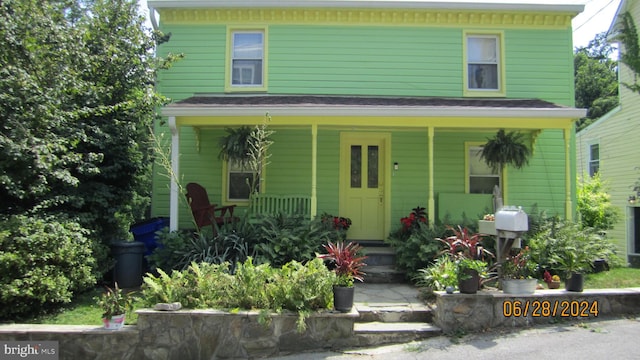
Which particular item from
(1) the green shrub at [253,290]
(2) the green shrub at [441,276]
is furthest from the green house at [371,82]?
(1) the green shrub at [253,290]

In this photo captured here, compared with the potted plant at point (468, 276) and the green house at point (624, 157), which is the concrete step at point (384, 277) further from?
the green house at point (624, 157)

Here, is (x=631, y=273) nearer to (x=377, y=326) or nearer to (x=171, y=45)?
(x=377, y=326)

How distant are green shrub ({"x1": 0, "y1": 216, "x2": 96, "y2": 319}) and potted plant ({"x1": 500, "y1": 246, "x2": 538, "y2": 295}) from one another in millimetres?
5283

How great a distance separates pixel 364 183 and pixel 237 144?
2885 millimetres

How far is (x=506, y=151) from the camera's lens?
7.90 meters

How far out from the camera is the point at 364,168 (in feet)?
28.8

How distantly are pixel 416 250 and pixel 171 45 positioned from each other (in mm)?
6722

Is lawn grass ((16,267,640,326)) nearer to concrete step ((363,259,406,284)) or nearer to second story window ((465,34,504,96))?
concrete step ((363,259,406,284))

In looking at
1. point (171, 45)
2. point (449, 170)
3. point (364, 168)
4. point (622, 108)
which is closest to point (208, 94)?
point (171, 45)

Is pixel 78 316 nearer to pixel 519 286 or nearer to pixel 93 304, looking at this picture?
pixel 93 304

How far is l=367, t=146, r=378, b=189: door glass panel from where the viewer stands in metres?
8.78

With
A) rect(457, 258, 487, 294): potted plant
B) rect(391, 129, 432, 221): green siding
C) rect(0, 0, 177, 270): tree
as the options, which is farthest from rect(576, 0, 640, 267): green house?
rect(0, 0, 177, 270): tree

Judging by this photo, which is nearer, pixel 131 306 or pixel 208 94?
pixel 131 306

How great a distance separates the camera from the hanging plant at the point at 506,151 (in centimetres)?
Result: 791
